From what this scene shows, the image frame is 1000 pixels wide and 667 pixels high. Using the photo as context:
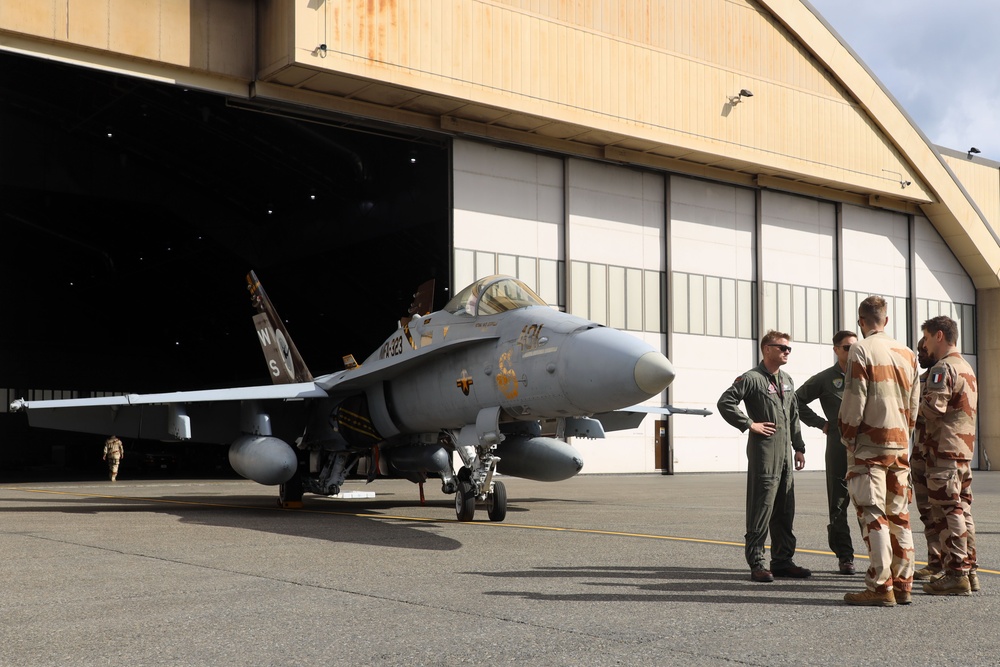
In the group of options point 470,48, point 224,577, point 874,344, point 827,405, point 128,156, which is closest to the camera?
point 874,344

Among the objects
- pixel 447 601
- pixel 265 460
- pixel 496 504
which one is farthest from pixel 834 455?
pixel 265 460

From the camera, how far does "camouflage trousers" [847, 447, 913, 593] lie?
19.6 ft

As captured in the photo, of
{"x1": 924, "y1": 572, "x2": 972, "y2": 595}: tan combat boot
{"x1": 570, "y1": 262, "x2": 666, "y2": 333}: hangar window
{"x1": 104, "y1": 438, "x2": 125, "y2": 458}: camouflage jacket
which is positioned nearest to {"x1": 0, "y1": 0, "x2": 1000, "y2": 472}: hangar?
{"x1": 570, "y1": 262, "x2": 666, "y2": 333}: hangar window

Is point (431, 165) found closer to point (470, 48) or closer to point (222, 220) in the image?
point (470, 48)

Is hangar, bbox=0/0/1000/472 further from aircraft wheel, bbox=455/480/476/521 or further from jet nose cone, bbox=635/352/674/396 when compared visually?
jet nose cone, bbox=635/352/674/396

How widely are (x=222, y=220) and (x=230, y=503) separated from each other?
72.0 feet

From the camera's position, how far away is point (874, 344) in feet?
21.1

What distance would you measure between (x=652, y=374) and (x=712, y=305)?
24711mm

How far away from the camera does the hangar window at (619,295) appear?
30156 millimetres

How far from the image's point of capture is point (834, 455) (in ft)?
25.7

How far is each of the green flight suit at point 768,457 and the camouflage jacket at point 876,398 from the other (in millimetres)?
928

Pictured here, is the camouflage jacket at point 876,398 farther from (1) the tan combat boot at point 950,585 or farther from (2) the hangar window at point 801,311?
(2) the hangar window at point 801,311

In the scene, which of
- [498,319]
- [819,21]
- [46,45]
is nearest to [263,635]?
[498,319]

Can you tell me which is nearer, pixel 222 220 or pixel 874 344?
pixel 874 344
